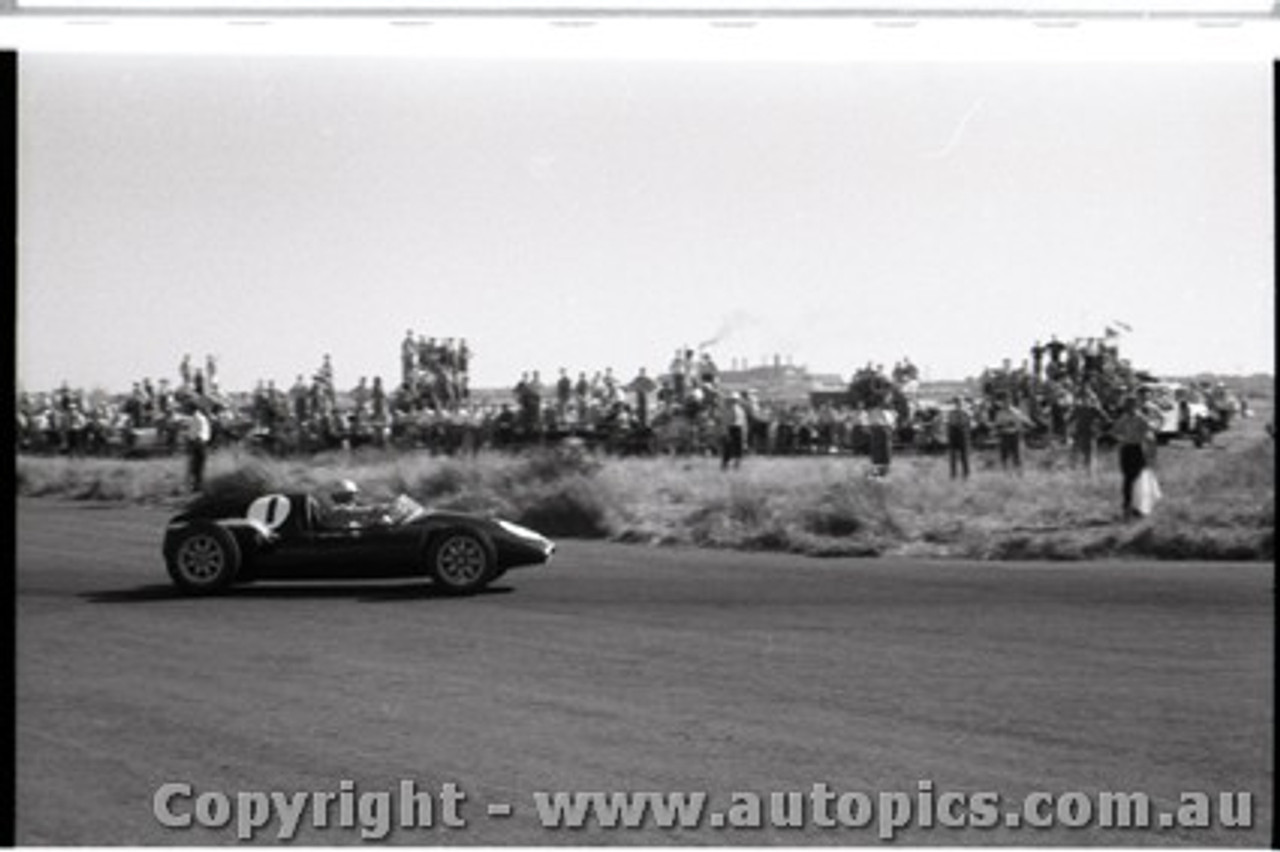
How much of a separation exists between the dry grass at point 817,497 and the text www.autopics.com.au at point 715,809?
3.62 ft

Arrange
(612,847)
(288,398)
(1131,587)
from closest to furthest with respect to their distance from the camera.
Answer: (612,847), (288,398), (1131,587)

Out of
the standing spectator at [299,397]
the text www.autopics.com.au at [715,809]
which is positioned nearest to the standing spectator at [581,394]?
the standing spectator at [299,397]

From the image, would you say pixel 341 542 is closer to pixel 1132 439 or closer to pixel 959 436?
pixel 959 436

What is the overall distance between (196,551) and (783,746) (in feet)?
7.20

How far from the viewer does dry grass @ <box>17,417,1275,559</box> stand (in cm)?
577

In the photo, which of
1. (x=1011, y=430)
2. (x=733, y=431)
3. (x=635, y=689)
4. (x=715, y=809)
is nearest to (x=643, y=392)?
(x=733, y=431)

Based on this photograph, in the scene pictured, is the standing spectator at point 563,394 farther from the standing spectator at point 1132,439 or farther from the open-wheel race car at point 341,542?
the standing spectator at point 1132,439

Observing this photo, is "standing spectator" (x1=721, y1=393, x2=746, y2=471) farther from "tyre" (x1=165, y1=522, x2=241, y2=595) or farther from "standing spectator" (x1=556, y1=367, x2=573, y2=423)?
"tyre" (x1=165, y1=522, x2=241, y2=595)

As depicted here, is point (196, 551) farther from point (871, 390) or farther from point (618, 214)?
point (871, 390)

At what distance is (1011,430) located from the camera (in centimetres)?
589

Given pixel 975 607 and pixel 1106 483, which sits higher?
pixel 1106 483

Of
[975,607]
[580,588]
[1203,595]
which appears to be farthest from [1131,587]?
[580,588]

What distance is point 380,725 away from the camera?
17.6ft

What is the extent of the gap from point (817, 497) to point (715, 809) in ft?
4.46
